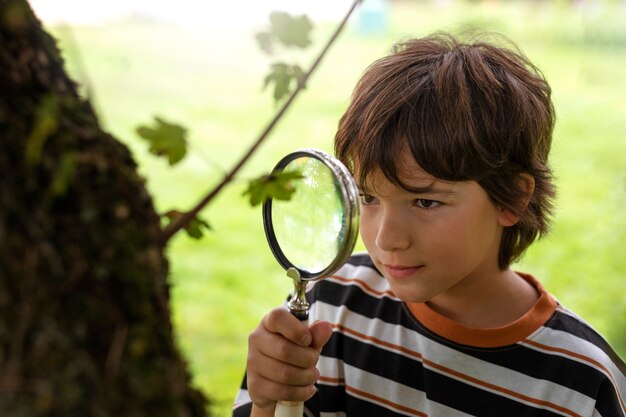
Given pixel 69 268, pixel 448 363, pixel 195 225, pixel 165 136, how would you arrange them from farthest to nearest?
1. pixel 448 363
2. pixel 195 225
3. pixel 165 136
4. pixel 69 268

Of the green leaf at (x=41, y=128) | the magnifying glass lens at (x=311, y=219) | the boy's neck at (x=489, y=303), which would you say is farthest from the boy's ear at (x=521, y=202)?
the green leaf at (x=41, y=128)

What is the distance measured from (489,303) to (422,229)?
1.16 ft

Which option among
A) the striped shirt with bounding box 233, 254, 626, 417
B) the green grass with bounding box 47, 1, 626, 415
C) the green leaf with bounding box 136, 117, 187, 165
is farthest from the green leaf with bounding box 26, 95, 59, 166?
the green grass with bounding box 47, 1, 626, 415

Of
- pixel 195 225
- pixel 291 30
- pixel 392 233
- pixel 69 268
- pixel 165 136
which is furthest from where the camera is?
pixel 392 233

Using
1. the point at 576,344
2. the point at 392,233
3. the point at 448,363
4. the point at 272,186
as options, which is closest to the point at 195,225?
the point at 272,186

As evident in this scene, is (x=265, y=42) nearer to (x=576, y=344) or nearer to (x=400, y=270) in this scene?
(x=400, y=270)

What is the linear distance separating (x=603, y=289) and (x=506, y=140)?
3073 millimetres

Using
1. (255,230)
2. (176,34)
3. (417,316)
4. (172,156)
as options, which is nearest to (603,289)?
(255,230)

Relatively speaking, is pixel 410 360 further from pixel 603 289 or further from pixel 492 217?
pixel 603 289

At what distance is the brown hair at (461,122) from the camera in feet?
5.61

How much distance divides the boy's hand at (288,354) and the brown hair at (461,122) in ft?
1.44

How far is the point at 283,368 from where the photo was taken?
4.57ft

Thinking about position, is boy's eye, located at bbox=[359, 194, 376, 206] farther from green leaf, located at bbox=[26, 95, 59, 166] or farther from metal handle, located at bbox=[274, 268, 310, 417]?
green leaf, located at bbox=[26, 95, 59, 166]

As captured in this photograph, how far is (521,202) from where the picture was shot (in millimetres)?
1856
